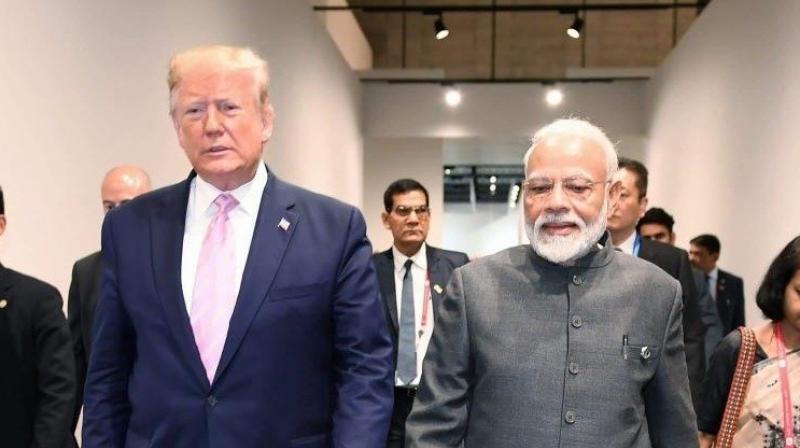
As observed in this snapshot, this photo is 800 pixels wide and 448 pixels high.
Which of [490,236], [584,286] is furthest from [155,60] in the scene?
[490,236]

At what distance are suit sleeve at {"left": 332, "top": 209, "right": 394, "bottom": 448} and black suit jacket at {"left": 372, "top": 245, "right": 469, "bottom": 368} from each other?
227 cm

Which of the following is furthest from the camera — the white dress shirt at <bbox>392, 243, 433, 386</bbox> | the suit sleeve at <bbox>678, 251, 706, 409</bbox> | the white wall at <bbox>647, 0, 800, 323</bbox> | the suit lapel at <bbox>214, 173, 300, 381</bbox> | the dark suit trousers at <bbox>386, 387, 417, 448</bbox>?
the white wall at <bbox>647, 0, 800, 323</bbox>

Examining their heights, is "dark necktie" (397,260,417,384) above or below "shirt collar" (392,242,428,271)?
below

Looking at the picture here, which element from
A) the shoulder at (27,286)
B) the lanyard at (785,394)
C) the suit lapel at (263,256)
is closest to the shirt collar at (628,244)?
the lanyard at (785,394)

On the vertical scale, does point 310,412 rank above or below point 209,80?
below

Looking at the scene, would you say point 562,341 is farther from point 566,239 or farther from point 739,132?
point 739,132

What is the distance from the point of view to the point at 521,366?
2.08m

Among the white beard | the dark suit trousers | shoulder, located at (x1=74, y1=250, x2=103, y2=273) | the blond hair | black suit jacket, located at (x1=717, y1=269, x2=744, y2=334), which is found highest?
the blond hair

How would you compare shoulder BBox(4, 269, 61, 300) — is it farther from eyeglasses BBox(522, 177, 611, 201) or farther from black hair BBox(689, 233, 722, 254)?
black hair BBox(689, 233, 722, 254)

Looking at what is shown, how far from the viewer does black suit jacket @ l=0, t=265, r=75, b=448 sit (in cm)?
281

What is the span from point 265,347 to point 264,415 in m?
0.15

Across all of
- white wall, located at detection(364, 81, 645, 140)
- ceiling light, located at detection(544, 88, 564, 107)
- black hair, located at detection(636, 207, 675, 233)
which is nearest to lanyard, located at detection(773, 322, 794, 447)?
black hair, located at detection(636, 207, 675, 233)

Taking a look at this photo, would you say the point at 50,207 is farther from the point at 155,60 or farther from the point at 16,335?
the point at 155,60

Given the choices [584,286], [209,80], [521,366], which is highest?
[209,80]
